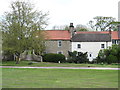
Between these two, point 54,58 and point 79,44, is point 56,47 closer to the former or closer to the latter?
point 79,44

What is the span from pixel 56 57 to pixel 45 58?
2.29 metres

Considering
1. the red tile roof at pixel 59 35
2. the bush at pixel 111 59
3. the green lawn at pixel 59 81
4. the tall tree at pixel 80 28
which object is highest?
the tall tree at pixel 80 28

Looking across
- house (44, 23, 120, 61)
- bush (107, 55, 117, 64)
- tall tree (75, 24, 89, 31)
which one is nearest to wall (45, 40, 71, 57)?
house (44, 23, 120, 61)

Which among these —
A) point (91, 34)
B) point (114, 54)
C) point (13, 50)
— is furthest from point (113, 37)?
point (13, 50)

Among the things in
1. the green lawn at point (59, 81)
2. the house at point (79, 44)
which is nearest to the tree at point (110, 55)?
the house at point (79, 44)

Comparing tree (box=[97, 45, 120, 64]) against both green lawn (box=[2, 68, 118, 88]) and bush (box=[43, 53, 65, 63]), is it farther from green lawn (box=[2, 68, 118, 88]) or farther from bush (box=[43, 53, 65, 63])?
green lawn (box=[2, 68, 118, 88])

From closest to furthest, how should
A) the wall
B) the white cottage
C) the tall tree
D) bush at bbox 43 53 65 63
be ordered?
bush at bbox 43 53 65 63 → the white cottage → the wall → the tall tree

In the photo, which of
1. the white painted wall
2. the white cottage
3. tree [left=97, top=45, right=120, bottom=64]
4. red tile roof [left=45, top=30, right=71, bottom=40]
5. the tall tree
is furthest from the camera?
the tall tree

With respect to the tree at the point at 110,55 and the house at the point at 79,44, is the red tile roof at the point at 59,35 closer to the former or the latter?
the house at the point at 79,44

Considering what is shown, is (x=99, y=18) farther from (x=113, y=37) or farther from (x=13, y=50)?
(x=13, y=50)

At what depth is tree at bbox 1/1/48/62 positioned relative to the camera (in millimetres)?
39312

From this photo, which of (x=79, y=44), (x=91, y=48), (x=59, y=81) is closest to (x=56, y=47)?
(x=79, y=44)

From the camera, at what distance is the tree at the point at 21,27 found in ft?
129

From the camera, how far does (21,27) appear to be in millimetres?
39688
